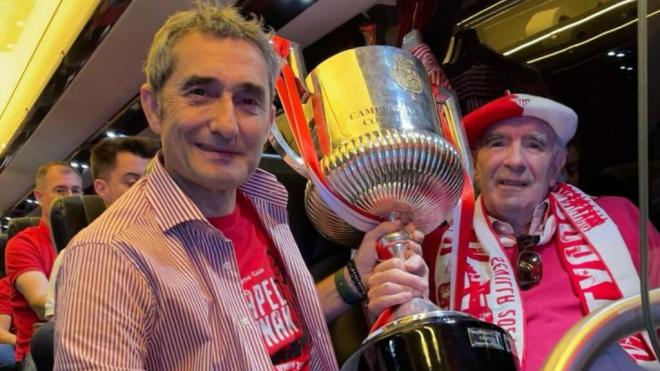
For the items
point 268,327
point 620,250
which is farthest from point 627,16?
point 268,327

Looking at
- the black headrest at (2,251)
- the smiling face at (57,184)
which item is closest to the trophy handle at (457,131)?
the smiling face at (57,184)

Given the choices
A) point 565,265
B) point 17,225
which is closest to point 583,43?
point 565,265

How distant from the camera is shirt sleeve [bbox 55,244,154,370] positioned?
80cm

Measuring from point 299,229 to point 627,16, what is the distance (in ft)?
3.62

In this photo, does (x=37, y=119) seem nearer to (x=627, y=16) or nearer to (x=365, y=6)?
(x=365, y=6)

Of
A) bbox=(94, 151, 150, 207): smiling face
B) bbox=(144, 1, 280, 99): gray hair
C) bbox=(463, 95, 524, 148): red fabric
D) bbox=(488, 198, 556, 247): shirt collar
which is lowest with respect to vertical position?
bbox=(488, 198, 556, 247): shirt collar

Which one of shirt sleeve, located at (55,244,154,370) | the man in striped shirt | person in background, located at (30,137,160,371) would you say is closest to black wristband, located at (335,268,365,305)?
the man in striped shirt

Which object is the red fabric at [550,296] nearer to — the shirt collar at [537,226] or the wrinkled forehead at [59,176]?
the shirt collar at [537,226]

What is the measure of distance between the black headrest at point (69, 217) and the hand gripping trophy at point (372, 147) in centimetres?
83

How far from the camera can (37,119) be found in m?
5.05

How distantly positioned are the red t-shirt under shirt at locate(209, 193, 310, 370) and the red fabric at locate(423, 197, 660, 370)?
51 centimetres

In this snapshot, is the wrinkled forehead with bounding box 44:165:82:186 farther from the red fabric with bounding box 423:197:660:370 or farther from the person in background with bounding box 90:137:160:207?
the red fabric with bounding box 423:197:660:370

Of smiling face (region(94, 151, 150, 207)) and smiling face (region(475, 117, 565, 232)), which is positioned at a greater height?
smiling face (region(94, 151, 150, 207))

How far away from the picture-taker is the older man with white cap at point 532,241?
1.43 metres
